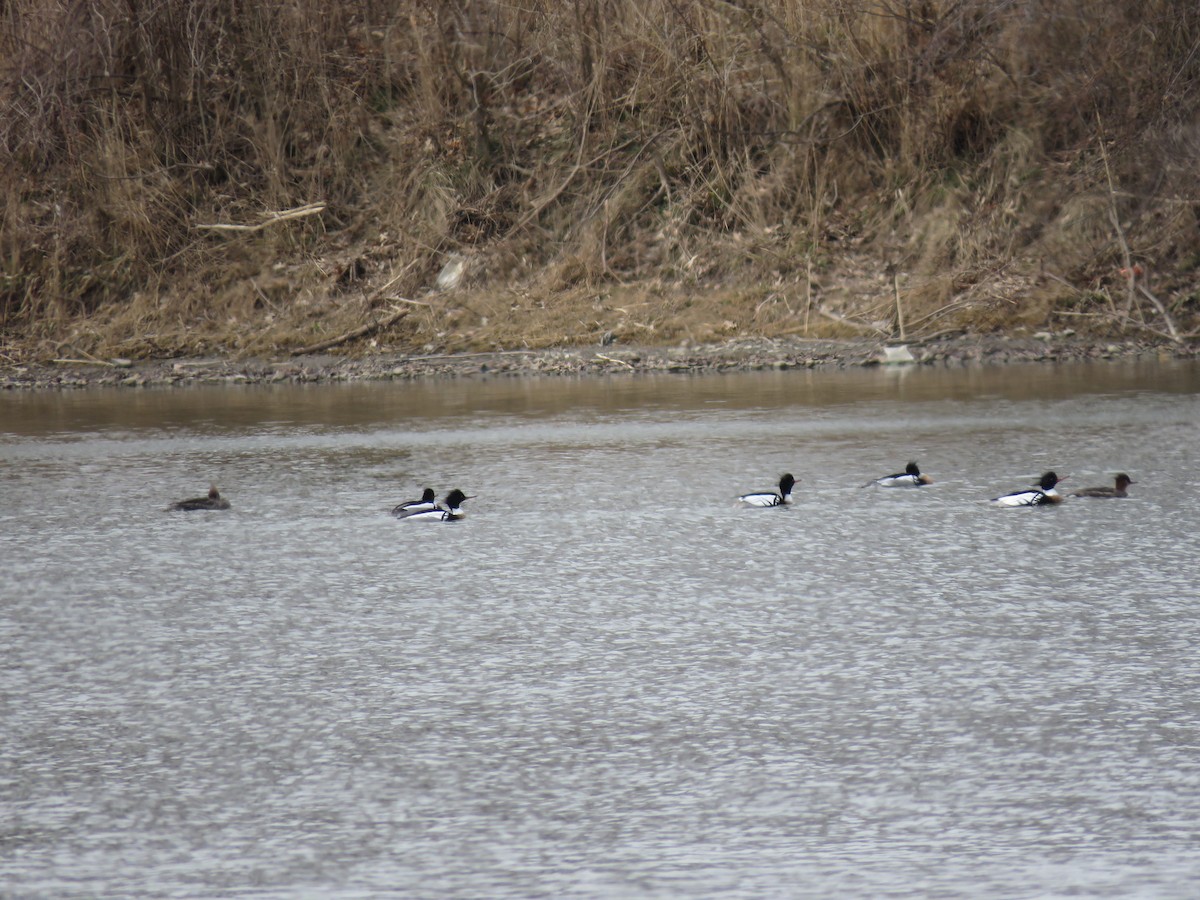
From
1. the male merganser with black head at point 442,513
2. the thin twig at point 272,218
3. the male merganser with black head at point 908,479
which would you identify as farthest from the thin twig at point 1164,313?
the male merganser with black head at point 442,513

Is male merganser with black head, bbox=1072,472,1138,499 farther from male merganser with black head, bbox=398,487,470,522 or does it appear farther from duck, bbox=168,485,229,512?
duck, bbox=168,485,229,512

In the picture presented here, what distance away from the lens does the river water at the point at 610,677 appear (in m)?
5.54

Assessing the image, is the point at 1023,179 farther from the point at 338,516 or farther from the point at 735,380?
the point at 338,516

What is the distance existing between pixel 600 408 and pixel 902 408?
136 inches

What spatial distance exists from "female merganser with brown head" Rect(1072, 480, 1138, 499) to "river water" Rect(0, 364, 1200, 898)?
0.20 metres

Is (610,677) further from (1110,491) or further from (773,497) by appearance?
(1110,491)

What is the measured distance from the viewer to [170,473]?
50.8 feet

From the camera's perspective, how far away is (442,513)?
12609 mm

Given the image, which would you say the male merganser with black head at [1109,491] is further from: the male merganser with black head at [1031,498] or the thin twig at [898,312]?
the thin twig at [898,312]

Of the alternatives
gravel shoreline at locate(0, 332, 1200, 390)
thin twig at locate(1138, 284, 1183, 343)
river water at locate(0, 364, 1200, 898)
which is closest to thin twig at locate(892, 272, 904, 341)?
gravel shoreline at locate(0, 332, 1200, 390)

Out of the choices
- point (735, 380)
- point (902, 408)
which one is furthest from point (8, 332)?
point (902, 408)

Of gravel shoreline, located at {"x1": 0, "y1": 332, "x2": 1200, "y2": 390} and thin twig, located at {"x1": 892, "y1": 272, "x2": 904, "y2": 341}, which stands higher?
thin twig, located at {"x1": 892, "y1": 272, "x2": 904, "y2": 341}

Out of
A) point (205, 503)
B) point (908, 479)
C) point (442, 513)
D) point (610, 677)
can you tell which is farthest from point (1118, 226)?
point (610, 677)

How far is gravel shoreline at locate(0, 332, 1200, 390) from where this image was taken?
24.3 meters
